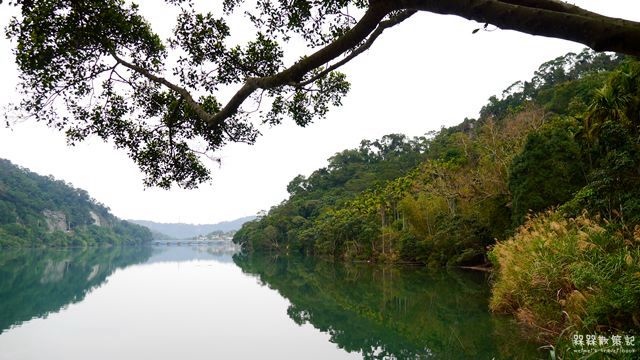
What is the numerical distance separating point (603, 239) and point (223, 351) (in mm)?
6649

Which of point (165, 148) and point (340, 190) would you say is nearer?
point (165, 148)

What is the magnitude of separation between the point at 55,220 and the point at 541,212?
110554 millimetres

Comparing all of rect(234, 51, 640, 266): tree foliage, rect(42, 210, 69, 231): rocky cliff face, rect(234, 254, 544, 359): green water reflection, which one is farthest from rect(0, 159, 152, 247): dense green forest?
rect(234, 254, 544, 359): green water reflection

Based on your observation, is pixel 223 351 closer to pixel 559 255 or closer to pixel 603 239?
pixel 559 255

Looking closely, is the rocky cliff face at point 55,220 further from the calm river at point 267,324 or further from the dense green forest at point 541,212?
the calm river at point 267,324

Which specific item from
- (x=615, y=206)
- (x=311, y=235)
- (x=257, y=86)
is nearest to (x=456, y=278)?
(x=615, y=206)

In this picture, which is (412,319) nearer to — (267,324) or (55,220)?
(267,324)

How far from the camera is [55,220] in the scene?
4028 inches

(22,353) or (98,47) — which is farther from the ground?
(98,47)

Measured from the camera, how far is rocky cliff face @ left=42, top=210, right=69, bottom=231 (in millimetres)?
98562

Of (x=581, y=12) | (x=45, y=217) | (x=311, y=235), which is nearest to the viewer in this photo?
(x=581, y=12)

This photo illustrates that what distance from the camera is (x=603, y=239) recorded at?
6.15 m

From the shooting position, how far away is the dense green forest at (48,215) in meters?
80.9

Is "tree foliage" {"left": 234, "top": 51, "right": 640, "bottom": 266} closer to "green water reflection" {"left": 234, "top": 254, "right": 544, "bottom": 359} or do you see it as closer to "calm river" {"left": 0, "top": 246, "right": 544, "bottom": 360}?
"green water reflection" {"left": 234, "top": 254, "right": 544, "bottom": 359}
